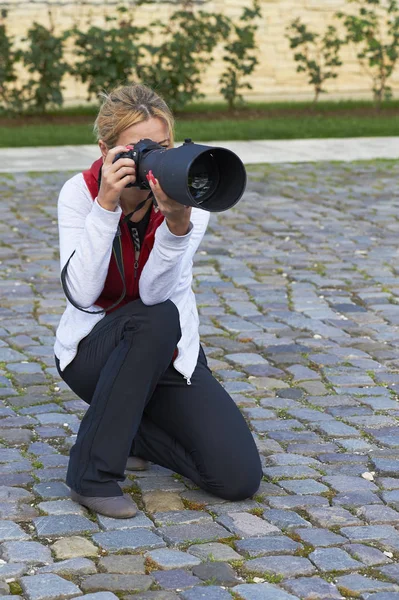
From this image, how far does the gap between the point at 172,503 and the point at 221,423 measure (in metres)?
0.30

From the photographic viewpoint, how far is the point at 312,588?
120 inches

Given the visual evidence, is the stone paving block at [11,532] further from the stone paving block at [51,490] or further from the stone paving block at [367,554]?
the stone paving block at [367,554]

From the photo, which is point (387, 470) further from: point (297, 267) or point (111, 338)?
point (297, 267)

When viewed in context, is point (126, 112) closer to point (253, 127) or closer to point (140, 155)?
point (140, 155)

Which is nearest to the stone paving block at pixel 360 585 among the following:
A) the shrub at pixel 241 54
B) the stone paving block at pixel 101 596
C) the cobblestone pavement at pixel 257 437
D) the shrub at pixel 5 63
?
the cobblestone pavement at pixel 257 437

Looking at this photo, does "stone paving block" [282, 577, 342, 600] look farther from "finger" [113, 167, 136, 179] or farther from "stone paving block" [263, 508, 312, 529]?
"finger" [113, 167, 136, 179]

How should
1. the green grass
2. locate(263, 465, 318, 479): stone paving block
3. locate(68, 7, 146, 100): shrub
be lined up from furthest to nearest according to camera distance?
1. locate(68, 7, 146, 100): shrub
2. the green grass
3. locate(263, 465, 318, 479): stone paving block

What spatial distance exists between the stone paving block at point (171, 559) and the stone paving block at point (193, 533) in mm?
70

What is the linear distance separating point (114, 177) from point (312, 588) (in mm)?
1296

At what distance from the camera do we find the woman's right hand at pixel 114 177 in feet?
11.0

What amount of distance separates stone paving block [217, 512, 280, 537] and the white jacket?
0.49m

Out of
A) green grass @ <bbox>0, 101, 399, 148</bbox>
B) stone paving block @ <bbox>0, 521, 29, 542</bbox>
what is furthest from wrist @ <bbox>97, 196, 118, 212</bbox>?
green grass @ <bbox>0, 101, 399, 148</bbox>

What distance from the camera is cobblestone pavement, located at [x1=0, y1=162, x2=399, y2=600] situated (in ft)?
10.3

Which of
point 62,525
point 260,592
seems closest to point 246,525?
point 260,592
